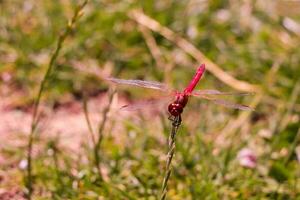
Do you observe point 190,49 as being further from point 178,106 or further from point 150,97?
point 178,106

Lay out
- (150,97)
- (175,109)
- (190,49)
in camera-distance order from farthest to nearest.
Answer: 1. (190,49)
2. (150,97)
3. (175,109)

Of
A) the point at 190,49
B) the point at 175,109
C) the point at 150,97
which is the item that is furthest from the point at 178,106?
the point at 190,49

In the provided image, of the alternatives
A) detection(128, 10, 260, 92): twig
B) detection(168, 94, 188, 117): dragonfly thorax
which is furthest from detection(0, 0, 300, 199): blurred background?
detection(168, 94, 188, 117): dragonfly thorax

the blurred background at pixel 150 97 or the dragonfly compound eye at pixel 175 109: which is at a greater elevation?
the blurred background at pixel 150 97

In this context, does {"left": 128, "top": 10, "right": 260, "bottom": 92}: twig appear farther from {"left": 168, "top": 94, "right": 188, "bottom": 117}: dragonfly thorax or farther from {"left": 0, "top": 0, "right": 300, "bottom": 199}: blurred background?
{"left": 168, "top": 94, "right": 188, "bottom": 117}: dragonfly thorax

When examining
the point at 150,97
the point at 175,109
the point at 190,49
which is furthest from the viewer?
the point at 190,49

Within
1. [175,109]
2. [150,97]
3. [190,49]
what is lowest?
[175,109]

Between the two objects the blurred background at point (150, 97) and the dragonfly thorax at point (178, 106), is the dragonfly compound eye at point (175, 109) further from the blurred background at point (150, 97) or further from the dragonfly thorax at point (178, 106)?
the blurred background at point (150, 97)

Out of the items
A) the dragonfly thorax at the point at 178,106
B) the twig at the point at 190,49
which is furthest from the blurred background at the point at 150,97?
the dragonfly thorax at the point at 178,106
